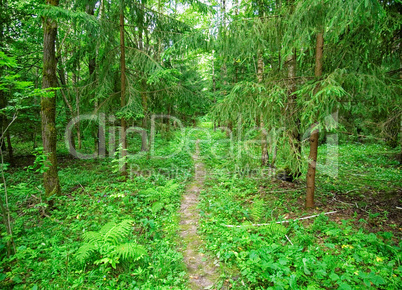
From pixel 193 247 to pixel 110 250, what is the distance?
176 centimetres

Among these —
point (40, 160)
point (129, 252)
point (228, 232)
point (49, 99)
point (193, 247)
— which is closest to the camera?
point (129, 252)

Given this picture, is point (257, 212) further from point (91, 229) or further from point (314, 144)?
point (91, 229)

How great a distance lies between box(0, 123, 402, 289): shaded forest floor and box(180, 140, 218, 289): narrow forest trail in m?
0.11

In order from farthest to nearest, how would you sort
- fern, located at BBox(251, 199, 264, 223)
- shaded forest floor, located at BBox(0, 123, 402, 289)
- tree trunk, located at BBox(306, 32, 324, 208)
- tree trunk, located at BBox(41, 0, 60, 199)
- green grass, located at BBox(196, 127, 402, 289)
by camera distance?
1. tree trunk, located at BBox(41, 0, 60, 199)
2. fern, located at BBox(251, 199, 264, 223)
3. tree trunk, located at BBox(306, 32, 324, 208)
4. shaded forest floor, located at BBox(0, 123, 402, 289)
5. green grass, located at BBox(196, 127, 402, 289)

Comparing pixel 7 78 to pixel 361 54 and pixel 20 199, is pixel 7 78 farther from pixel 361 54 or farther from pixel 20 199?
pixel 361 54

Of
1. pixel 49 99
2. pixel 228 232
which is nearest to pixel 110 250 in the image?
pixel 228 232

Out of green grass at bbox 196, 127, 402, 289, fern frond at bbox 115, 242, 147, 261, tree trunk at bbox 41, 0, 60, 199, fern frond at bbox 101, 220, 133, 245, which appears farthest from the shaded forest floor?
tree trunk at bbox 41, 0, 60, 199

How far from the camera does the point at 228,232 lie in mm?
4918

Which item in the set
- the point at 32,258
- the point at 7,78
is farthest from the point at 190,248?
the point at 7,78

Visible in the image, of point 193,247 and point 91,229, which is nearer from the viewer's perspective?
point 193,247

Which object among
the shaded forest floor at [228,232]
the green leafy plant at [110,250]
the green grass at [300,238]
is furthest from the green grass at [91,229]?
the green grass at [300,238]

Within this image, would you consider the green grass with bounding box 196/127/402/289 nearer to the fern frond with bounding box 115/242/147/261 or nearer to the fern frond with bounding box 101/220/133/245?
the fern frond with bounding box 115/242/147/261

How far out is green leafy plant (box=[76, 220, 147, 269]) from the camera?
379 cm

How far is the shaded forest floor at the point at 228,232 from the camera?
361cm
